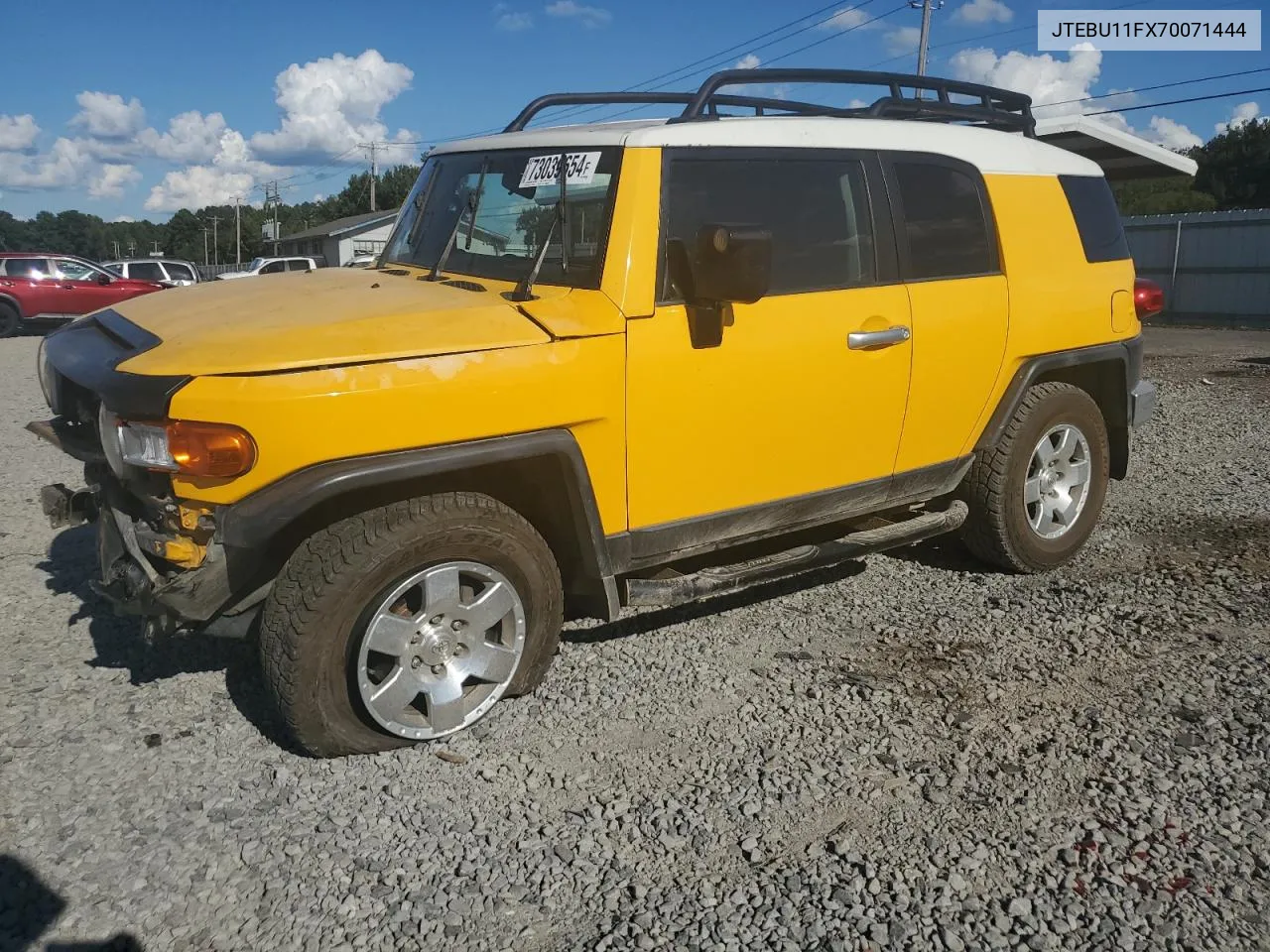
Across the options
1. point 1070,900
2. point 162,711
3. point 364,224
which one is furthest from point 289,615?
point 364,224

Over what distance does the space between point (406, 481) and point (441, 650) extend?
58 cm

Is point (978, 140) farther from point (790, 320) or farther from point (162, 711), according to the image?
point (162, 711)

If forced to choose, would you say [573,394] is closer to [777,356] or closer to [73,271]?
[777,356]

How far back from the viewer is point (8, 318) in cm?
2200

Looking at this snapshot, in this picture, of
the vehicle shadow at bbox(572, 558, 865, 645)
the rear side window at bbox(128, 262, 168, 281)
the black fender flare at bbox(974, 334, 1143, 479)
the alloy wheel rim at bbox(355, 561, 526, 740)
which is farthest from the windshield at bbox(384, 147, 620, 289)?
the rear side window at bbox(128, 262, 168, 281)

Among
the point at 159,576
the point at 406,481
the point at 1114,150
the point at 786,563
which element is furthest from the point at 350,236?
the point at 406,481

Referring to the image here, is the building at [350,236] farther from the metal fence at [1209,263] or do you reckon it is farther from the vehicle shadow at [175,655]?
the vehicle shadow at [175,655]

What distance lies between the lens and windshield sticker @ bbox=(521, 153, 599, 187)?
3662mm

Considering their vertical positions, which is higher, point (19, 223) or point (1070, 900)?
point (19, 223)

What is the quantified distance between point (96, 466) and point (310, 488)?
120 cm

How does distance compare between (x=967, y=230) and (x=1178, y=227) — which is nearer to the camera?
(x=967, y=230)

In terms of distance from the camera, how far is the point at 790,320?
3.83 metres

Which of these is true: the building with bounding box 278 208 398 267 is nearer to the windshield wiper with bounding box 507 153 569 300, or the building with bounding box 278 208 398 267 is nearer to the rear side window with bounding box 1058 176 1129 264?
the rear side window with bounding box 1058 176 1129 264

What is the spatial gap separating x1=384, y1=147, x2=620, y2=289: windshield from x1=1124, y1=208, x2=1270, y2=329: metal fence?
1890cm
